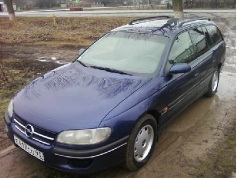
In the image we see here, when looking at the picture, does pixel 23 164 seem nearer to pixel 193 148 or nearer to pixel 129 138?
pixel 129 138

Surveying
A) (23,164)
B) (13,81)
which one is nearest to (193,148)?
(23,164)

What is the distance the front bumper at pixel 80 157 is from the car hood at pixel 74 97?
0.73 feet

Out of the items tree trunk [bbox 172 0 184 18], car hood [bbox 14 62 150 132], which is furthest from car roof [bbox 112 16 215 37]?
tree trunk [bbox 172 0 184 18]

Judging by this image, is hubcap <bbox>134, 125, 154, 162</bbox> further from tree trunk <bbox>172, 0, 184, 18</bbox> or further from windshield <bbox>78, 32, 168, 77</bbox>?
tree trunk <bbox>172, 0, 184, 18</bbox>

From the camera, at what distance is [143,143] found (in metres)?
3.64

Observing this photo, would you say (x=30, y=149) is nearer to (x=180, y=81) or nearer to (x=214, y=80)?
(x=180, y=81)

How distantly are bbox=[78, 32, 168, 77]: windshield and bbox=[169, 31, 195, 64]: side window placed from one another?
178mm

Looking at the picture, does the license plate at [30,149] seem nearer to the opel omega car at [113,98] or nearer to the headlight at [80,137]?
the opel omega car at [113,98]

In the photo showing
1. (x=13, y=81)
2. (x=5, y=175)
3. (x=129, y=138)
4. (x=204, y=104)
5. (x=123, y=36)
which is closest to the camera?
(x=129, y=138)

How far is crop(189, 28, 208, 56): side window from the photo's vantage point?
5031 mm

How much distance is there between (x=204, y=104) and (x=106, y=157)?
10.6 feet

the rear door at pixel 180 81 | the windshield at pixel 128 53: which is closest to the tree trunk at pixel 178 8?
the rear door at pixel 180 81

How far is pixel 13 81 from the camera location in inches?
268

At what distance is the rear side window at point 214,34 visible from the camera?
5816mm
